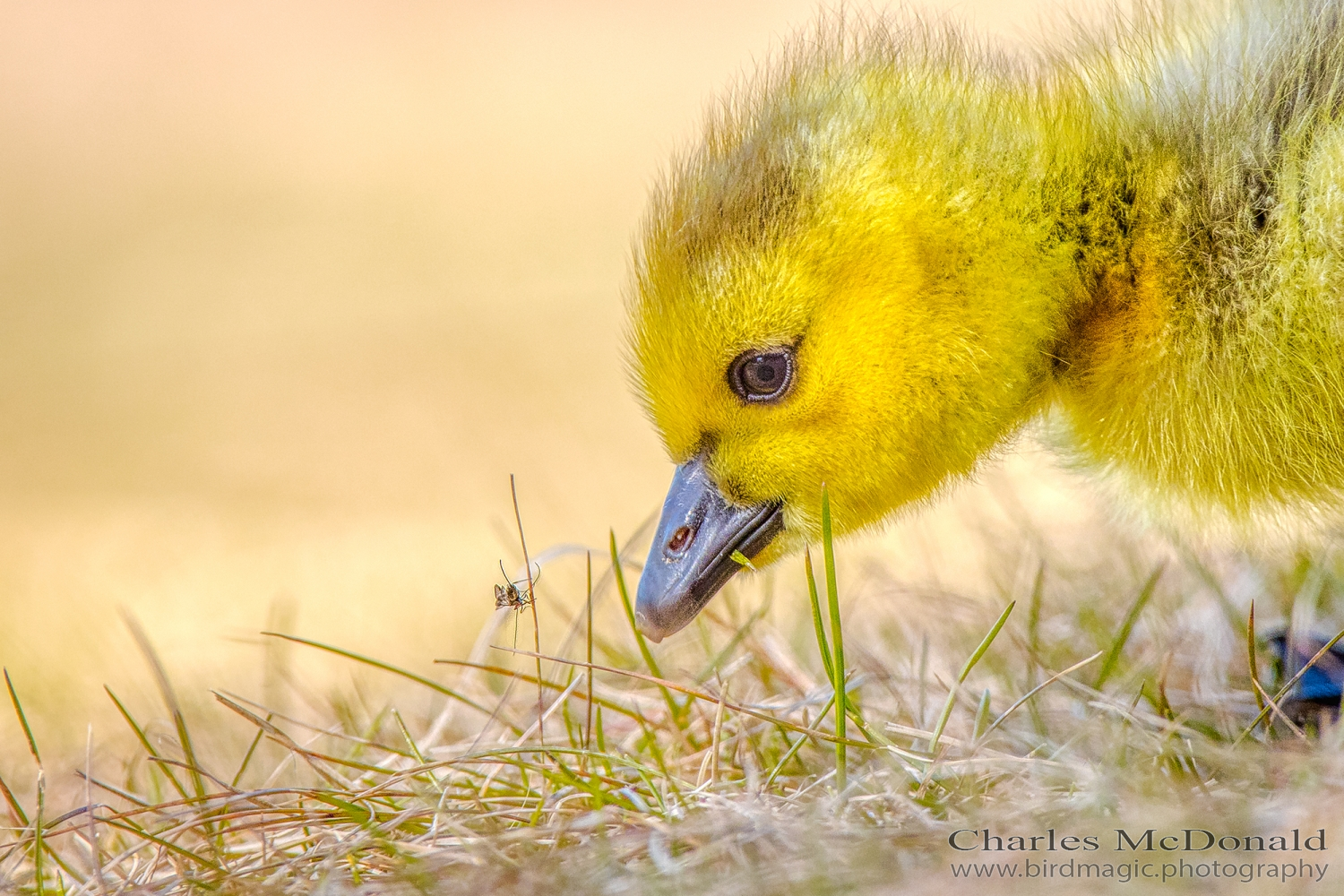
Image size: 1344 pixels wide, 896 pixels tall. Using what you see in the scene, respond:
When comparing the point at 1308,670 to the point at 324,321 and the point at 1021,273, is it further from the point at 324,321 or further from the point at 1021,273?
the point at 324,321

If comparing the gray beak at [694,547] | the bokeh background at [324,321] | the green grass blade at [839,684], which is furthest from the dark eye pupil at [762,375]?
the bokeh background at [324,321]

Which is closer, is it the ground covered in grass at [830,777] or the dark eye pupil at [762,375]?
the ground covered in grass at [830,777]

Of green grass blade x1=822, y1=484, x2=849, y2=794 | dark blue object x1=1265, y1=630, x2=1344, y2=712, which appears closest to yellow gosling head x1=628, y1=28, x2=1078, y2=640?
green grass blade x1=822, y1=484, x2=849, y2=794

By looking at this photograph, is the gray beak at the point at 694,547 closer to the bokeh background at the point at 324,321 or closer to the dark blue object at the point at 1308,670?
the bokeh background at the point at 324,321

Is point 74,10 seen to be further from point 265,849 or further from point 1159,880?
point 1159,880

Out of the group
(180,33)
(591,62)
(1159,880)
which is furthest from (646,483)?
(180,33)
